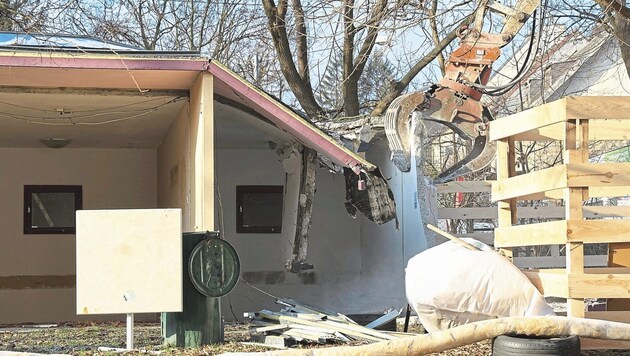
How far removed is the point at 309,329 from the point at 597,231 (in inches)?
132

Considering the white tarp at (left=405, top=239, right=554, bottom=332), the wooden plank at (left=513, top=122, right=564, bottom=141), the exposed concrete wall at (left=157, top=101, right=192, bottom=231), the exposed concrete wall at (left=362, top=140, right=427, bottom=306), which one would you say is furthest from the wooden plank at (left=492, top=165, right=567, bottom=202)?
the exposed concrete wall at (left=362, top=140, right=427, bottom=306)

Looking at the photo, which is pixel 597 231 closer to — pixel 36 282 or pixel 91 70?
pixel 91 70

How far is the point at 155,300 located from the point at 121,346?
2.80ft

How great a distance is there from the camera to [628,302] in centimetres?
763

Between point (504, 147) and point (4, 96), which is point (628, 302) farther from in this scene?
point (4, 96)

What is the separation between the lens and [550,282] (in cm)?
718

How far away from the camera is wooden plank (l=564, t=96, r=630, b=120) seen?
679 cm

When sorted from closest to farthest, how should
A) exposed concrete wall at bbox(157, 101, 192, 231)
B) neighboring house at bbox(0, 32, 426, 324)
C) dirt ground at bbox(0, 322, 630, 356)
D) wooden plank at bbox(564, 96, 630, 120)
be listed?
wooden plank at bbox(564, 96, 630, 120)
dirt ground at bbox(0, 322, 630, 356)
neighboring house at bbox(0, 32, 426, 324)
exposed concrete wall at bbox(157, 101, 192, 231)

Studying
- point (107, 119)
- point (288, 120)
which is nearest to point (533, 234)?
point (288, 120)

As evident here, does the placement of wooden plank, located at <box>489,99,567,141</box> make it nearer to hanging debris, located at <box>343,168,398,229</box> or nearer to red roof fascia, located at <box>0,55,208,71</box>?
red roof fascia, located at <box>0,55,208,71</box>

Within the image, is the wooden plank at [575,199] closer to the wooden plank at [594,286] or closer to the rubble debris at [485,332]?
the wooden plank at [594,286]

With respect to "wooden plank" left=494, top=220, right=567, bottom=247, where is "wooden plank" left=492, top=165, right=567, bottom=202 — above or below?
above

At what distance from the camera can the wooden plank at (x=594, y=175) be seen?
673cm

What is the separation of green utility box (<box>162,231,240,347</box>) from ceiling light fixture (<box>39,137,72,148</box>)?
257 inches
